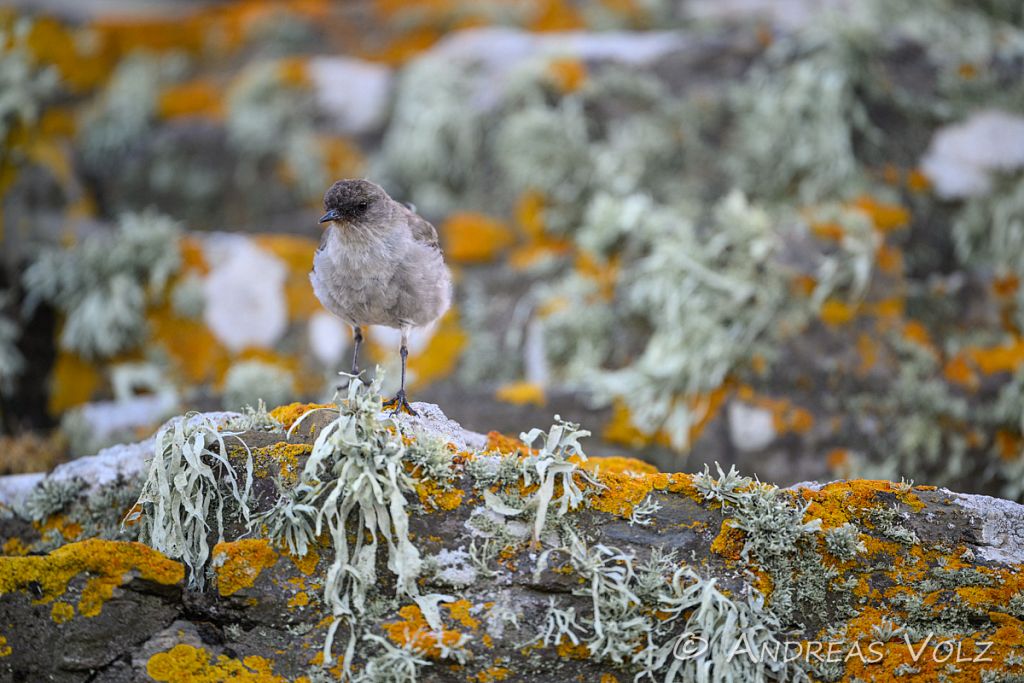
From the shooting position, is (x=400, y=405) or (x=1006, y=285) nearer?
(x=400, y=405)

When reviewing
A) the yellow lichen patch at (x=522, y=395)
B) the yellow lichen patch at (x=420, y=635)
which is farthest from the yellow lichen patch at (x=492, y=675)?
the yellow lichen patch at (x=522, y=395)

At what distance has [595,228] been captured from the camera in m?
8.85

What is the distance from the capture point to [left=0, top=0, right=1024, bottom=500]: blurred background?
744cm

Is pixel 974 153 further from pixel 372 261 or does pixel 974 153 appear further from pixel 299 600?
pixel 299 600

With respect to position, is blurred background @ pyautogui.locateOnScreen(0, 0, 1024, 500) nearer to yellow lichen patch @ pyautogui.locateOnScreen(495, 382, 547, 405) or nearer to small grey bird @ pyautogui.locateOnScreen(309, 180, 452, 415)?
yellow lichen patch @ pyautogui.locateOnScreen(495, 382, 547, 405)

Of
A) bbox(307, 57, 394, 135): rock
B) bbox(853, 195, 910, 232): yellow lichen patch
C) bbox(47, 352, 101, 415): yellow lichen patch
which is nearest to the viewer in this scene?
bbox(47, 352, 101, 415): yellow lichen patch

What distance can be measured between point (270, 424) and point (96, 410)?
395 centimetres

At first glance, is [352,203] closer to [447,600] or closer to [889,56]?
[447,600]

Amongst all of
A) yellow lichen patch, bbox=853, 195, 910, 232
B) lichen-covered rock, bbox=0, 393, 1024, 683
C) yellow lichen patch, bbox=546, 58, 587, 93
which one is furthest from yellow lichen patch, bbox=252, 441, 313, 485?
yellow lichen patch, bbox=546, 58, 587, 93

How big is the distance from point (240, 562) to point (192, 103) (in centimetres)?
954

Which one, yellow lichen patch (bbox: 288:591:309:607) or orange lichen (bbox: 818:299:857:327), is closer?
yellow lichen patch (bbox: 288:591:309:607)

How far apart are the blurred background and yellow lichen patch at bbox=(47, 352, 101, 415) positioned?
3 centimetres

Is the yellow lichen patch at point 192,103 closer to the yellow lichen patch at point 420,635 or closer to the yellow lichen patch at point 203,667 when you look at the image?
the yellow lichen patch at point 203,667

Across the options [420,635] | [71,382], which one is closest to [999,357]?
[420,635]
